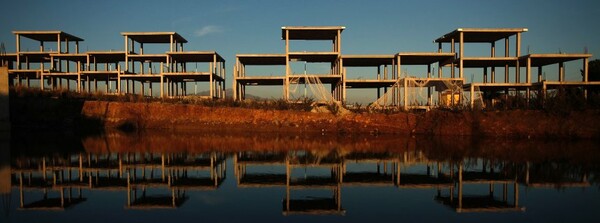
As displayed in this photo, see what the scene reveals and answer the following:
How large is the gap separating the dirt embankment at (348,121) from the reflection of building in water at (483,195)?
12.1m

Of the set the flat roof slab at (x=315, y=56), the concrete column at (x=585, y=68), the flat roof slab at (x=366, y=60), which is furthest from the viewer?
the flat roof slab at (x=315, y=56)

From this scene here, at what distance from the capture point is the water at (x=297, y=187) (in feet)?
18.4

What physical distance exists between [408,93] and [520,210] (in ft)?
74.9

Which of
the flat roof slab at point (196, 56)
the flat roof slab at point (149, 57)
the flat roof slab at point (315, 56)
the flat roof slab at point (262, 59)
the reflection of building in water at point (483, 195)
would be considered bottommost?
the reflection of building in water at point (483, 195)

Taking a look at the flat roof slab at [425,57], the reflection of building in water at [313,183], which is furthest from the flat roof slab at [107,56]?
the reflection of building in water at [313,183]

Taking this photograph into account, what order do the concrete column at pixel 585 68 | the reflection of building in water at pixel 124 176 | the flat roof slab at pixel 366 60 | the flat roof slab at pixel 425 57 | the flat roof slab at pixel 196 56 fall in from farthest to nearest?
1. the flat roof slab at pixel 196 56
2. the flat roof slab at pixel 366 60
3. the flat roof slab at pixel 425 57
4. the concrete column at pixel 585 68
5. the reflection of building in water at pixel 124 176

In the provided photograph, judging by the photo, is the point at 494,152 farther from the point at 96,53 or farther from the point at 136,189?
the point at 96,53

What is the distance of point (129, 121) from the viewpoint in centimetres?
2409

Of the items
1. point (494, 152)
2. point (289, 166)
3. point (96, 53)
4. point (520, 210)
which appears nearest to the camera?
point (520, 210)

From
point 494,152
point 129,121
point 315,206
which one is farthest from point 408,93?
point 315,206

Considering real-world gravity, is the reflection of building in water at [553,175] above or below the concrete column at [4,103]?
below

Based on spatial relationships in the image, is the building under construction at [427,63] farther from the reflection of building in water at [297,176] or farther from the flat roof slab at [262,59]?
the reflection of building in water at [297,176]

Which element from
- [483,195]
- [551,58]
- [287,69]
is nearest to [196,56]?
[287,69]

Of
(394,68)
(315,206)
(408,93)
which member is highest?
(394,68)
